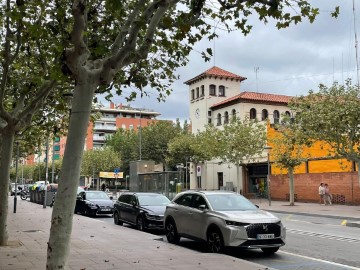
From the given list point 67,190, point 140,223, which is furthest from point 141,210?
point 67,190

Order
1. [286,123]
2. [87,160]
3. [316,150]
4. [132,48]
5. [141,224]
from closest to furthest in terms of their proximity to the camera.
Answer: [132,48]
[141,224]
[286,123]
[316,150]
[87,160]

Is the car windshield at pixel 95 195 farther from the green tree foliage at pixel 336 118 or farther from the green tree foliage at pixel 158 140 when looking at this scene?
the green tree foliage at pixel 158 140

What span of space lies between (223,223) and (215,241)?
0.61 m

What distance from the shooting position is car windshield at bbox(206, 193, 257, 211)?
11.6m

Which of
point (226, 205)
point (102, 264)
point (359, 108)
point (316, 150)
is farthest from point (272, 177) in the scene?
point (102, 264)

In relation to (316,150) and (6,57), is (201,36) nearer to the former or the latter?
(6,57)

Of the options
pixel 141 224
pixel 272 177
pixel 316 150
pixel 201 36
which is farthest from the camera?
pixel 272 177

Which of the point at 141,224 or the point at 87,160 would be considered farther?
the point at 87,160

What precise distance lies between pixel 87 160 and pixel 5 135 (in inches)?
2582

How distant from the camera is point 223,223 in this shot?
10.7 meters

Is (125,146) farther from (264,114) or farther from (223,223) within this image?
(223,223)

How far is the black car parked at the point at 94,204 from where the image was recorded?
23.9m

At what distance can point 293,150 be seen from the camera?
32.3m

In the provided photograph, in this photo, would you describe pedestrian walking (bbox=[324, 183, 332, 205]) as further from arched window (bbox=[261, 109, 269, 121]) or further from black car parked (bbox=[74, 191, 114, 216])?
arched window (bbox=[261, 109, 269, 121])
